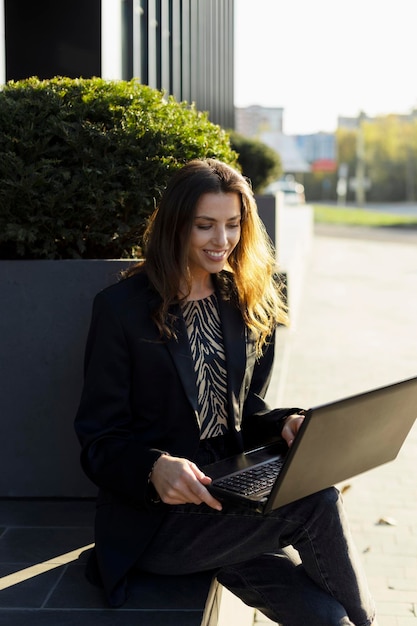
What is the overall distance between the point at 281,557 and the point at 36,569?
86 centimetres

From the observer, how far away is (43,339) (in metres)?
3.86

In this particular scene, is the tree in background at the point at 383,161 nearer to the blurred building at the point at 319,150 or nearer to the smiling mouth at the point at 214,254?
the blurred building at the point at 319,150

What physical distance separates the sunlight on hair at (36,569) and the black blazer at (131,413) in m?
0.28

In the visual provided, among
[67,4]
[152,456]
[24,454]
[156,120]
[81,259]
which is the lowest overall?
[24,454]

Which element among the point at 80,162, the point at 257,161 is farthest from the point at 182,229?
the point at 257,161

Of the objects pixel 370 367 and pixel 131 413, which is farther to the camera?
pixel 370 367

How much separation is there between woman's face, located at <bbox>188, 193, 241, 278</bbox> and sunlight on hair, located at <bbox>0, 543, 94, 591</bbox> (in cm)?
108

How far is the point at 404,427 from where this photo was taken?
8.82 feet

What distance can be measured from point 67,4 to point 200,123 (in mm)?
3181

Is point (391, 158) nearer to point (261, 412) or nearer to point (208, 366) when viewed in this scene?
point (261, 412)

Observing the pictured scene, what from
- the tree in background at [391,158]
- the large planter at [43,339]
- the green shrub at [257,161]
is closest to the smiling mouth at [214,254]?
the large planter at [43,339]

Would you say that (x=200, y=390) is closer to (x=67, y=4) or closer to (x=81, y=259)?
(x=81, y=259)

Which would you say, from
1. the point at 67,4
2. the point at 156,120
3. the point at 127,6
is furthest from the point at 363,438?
the point at 127,6

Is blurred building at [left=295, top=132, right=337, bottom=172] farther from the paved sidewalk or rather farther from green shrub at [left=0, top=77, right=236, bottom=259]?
green shrub at [left=0, top=77, right=236, bottom=259]
